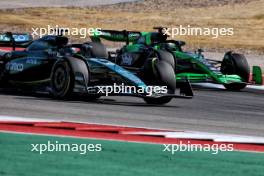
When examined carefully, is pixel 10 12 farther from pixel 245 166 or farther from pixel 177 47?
pixel 245 166

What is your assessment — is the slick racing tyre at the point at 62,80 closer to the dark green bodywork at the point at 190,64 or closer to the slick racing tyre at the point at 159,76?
the slick racing tyre at the point at 159,76

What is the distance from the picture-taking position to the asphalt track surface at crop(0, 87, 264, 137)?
38.2ft

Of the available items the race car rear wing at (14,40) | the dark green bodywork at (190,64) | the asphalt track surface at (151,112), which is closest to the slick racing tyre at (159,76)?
the asphalt track surface at (151,112)

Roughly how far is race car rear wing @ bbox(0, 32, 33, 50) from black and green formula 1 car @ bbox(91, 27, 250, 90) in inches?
58.2

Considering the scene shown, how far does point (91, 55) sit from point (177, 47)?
3.63 metres

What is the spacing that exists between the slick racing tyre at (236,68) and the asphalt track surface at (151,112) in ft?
6.50

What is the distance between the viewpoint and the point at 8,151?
8.55 meters

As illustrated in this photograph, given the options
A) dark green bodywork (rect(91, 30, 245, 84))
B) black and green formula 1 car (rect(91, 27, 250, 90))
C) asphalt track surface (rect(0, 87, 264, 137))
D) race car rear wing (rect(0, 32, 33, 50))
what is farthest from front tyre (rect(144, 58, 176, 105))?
race car rear wing (rect(0, 32, 33, 50))

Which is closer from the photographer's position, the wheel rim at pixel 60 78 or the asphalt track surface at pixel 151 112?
the asphalt track surface at pixel 151 112

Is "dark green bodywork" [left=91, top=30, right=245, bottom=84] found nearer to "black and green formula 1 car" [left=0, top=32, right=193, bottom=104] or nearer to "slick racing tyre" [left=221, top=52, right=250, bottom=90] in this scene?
"slick racing tyre" [left=221, top=52, right=250, bottom=90]

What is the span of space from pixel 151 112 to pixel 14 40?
13.5 ft

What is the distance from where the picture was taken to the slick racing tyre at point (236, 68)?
1789 centimetres

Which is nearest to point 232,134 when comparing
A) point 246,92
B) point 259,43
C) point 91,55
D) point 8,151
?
point 8,151

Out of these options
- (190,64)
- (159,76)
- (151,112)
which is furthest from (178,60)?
(151,112)
